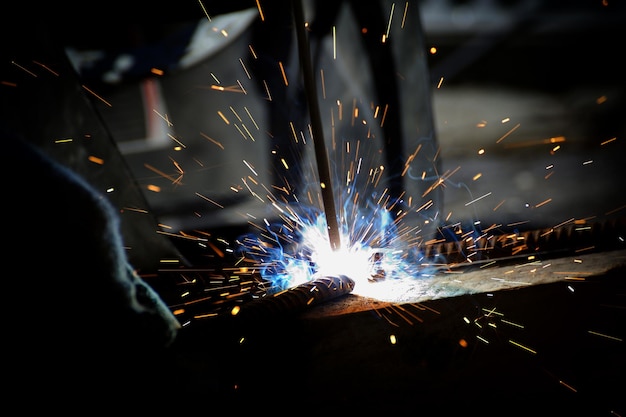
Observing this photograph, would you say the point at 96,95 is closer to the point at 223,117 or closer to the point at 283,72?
the point at 223,117

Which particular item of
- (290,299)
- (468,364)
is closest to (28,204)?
(290,299)

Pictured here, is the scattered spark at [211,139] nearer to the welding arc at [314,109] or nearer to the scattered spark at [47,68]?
the scattered spark at [47,68]

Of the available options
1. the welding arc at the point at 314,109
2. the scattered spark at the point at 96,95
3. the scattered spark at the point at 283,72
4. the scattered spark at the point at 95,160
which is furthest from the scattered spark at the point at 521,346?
the scattered spark at the point at 96,95

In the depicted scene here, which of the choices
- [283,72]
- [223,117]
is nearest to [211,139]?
[223,117]

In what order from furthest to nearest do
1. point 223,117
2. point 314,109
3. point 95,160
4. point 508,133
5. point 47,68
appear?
point 508,133, point 223,117, point 95,160, point 47,68, point 314,109

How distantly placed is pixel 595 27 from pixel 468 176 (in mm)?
1350

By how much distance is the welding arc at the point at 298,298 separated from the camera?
146 centimetres

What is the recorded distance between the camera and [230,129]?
112 inches

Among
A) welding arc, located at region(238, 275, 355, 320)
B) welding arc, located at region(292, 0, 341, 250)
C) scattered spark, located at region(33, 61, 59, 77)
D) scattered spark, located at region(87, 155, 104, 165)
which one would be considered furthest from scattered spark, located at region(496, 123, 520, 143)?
scattered spark, located at region(33, 61, 59, 77)

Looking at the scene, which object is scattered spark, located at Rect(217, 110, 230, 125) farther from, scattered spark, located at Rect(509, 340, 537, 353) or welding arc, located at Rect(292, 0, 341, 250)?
scattered spark, located at Rect(509, 340, 537, 353)

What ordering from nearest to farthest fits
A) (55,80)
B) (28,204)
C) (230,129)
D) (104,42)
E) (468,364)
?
(28,204)
(468,364)
(55,80)
(104,42)
(230,129)

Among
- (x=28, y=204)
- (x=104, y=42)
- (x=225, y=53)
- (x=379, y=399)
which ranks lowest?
(x=379, y=399)

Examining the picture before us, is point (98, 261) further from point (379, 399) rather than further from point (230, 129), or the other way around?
point (230, 129)

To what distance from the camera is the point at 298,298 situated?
156cm
